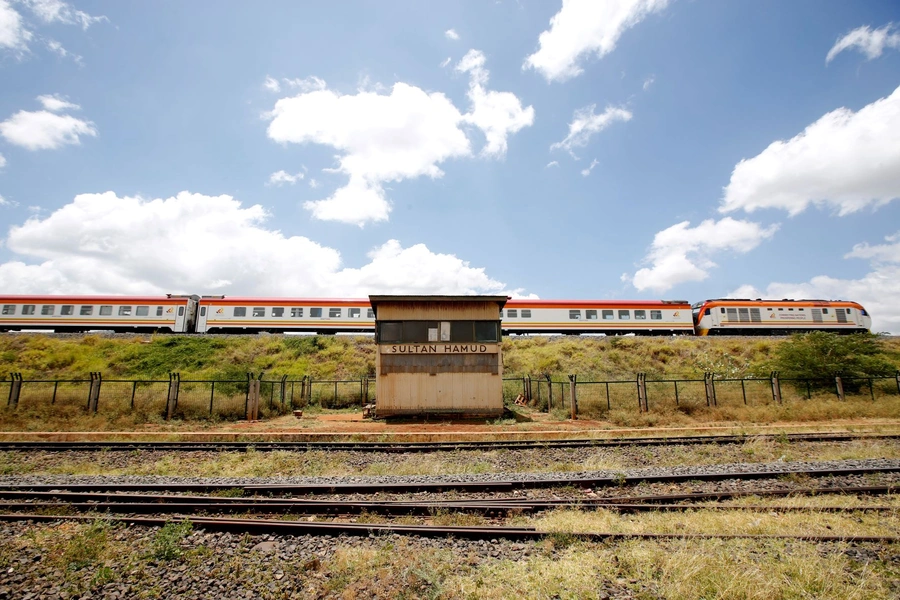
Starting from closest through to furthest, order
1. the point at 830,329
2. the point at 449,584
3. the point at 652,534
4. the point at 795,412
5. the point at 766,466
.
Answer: the point at 449,584, the point at 652,534, the point at 766,466, the point at 795,412, the point at 830,329

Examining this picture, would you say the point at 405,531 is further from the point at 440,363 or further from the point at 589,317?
the point at 589,317

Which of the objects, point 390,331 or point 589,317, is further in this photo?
point 589,317

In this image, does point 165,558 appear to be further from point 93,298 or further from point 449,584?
point 93,298

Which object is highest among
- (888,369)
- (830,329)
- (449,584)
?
(830,329)

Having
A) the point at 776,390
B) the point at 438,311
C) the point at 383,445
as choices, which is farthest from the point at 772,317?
the point at 383,445

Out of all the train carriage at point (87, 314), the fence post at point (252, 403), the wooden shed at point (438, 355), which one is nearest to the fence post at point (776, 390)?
the wooden shed at point (438, 355)

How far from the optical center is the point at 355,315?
35.1 meters

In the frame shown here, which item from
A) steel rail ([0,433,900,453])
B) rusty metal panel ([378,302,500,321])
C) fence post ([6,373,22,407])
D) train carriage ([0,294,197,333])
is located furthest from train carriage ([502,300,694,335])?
fence post ([6,373,22,407])

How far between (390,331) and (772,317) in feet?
110

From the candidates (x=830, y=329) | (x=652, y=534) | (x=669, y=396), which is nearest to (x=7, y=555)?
(x=652, y=534)

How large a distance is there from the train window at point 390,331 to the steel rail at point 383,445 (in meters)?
6.36

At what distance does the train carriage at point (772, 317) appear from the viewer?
36.2 m

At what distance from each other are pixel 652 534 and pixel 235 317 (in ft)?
115

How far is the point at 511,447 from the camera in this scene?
44.1 feet
